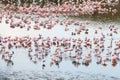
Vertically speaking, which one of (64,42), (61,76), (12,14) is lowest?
(61,76)

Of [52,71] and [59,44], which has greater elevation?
[59,44]

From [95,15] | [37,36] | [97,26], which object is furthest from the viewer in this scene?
[95,15]

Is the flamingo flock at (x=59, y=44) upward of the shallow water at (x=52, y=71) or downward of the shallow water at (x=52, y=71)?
upward

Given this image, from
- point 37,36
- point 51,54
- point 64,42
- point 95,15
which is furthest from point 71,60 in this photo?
point 95,15

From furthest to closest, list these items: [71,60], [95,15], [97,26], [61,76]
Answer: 1. [95,15]
2. [97,26]
3. [71,60]
4. [61,76]

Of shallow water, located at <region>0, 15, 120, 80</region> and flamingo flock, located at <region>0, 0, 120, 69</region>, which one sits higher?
flamingo flock, located at <region>0, 0, 120, 69</region>

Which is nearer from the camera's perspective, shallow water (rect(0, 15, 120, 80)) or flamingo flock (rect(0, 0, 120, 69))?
shallow water (rect(0, 15, 120, 80))

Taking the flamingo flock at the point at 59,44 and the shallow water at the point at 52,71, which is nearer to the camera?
the shallow water at the point at 52,71

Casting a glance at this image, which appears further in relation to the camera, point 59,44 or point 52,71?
point 59,44

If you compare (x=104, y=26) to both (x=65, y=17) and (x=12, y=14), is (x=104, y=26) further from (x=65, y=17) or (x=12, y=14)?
(x=12, y=14)

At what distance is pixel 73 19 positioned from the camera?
50.3m

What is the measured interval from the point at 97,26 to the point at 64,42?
34.2ft

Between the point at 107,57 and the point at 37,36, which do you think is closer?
the point at 107,57

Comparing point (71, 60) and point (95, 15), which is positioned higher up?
point (95, 15)
